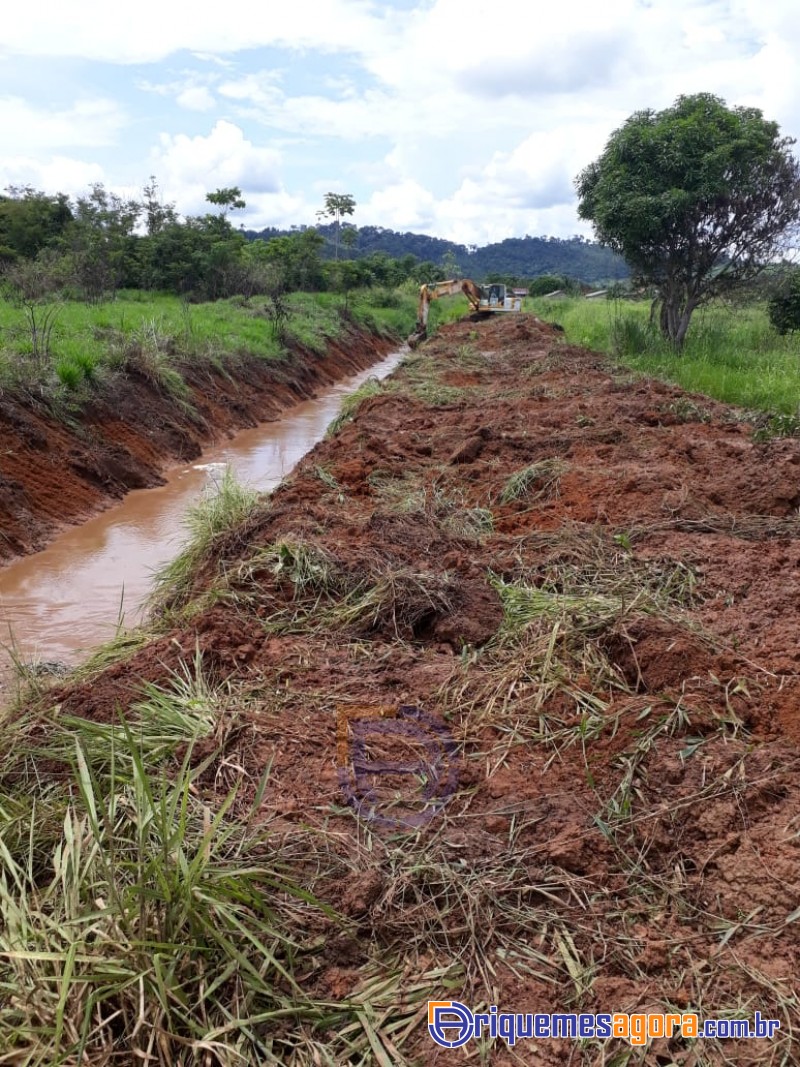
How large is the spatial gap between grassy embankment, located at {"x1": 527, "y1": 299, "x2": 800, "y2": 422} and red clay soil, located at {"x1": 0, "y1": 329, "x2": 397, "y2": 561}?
6.95m

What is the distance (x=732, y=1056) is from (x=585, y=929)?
1.52ft

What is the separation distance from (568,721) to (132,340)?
9882mm

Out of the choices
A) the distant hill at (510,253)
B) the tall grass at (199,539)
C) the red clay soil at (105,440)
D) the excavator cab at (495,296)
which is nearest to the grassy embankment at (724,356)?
the excavator cab at (495,296)

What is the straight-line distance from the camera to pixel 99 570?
6.49 m

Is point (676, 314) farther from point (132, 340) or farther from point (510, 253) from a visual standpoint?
point (510, 253)

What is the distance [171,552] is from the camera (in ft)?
22.8

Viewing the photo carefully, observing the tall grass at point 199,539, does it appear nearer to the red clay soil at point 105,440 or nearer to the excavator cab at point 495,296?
the red clay soil at point 105,440

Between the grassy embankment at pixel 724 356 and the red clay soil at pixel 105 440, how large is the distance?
6.95m

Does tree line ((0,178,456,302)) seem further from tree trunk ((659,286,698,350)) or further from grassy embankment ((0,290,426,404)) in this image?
tree trunk ((659,286,698,350))

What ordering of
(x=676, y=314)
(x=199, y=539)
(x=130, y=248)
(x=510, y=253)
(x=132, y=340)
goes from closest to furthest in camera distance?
(x=199, y=539)
(x=132, y=340)
(x=676, y=314)
(x=130, y=248)
(x=510, y=253)

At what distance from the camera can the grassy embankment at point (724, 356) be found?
973cm

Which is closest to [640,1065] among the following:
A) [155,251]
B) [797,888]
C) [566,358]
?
[797,888]

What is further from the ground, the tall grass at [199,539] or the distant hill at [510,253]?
the distant hill at [510,253]

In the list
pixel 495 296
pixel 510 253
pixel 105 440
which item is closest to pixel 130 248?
pixel 495 296
